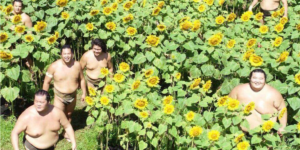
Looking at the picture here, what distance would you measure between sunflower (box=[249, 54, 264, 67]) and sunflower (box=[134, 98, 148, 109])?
172 cm

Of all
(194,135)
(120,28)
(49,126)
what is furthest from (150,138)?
(120,28)

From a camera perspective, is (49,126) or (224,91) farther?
(224,91)

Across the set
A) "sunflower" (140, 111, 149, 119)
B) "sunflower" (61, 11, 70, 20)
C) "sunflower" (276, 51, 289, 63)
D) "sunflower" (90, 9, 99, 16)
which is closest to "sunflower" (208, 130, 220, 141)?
"sunflower" (140, 111, 149, 119)

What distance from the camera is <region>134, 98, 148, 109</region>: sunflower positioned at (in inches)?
173

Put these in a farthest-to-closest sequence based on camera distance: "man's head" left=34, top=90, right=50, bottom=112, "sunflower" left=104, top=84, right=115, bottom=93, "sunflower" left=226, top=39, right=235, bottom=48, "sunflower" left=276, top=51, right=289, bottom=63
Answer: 1. "sunflower" left=226, top=39, right=235, bottom=48
2. "sunflower" left=276, top=51, right=289, bottom=63
3. "sunflower" left=104, top=84, right=115, bottom=93
4. "man's head" left=34, top=90, right=50, bottom=112

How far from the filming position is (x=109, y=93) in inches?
189

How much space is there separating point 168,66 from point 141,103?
1607 mm

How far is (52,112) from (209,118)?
169 centimetres

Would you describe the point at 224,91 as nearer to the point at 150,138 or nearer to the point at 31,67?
the point at 150,138

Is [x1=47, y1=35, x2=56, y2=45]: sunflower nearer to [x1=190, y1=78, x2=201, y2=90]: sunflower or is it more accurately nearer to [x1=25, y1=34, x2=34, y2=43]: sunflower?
[x1=25, y1=34, x2=34, y2=43]: sunflower

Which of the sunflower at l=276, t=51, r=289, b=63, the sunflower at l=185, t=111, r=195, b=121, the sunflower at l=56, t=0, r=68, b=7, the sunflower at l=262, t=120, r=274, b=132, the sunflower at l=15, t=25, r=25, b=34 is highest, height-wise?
the sunflower at l=56, t=0, r=68, b=7

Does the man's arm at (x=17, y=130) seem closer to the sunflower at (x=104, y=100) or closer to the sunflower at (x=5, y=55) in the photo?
the sunflower at (x=104, y=100)

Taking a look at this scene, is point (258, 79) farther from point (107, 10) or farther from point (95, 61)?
point (107, 10)

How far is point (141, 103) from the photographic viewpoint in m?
4.41
